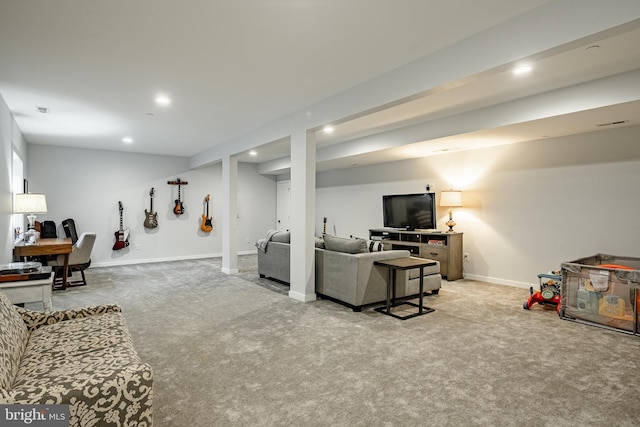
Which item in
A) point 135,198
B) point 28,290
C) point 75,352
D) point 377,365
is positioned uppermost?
point 135,198

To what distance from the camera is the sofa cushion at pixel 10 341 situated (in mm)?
1500

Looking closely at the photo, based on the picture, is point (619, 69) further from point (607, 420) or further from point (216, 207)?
point (216, 207)

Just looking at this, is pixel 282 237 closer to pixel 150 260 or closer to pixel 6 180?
pixel 6 180

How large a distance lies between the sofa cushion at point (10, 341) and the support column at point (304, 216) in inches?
116

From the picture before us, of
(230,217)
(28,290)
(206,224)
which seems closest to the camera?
(28,290)

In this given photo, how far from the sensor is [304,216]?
466 cm

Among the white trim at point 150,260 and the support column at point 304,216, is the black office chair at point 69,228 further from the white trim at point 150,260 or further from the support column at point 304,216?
the support column at point 304,216

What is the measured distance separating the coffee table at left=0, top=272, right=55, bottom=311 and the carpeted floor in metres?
0.85

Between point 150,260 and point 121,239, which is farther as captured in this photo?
point 150,260

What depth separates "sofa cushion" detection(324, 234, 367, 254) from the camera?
14.4 feet

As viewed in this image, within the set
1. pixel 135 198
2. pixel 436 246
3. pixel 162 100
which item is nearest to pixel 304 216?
pixel 162 100

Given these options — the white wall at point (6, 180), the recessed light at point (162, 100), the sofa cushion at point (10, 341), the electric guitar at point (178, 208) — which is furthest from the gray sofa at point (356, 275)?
the electric guitar at point (178, 208)

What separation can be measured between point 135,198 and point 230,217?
285 centimetres

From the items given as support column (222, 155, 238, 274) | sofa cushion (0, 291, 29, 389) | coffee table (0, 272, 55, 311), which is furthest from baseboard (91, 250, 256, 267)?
sofa cushion (0, 291, 29, 389)
